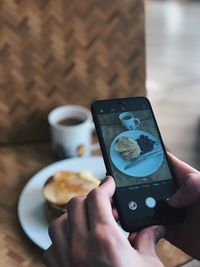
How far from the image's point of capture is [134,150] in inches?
21.4

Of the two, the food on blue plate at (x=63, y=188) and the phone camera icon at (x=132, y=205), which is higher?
the phone camera icon at (x=132, y=205)

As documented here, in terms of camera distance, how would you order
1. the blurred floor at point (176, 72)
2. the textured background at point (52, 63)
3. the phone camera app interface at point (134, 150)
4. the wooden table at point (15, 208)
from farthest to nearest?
the blurred floor at point (176, 72)
the textured background at point (52, 63)
the wooden table at point (15, 208)
the phone camera app interface at point (134, 150)

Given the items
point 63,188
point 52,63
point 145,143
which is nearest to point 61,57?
point 52,63

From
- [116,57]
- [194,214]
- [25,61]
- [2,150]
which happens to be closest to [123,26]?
[116,57]

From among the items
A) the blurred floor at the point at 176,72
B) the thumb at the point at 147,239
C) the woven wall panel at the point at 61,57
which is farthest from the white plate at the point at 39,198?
the blurred floor at the point at 176,72

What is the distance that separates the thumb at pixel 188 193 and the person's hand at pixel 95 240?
5 cm

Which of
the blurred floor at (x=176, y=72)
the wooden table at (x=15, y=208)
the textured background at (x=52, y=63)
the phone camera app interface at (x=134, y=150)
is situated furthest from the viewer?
the blurred floor at (x=176, y=72)

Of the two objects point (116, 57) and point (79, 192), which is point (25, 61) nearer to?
point (116, 57)

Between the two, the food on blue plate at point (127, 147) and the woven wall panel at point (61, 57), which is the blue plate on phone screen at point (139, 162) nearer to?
the food on blue plate at point (127, 147)

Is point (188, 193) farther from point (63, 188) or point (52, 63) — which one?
point (52, 63)

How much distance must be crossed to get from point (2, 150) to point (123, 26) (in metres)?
0.31

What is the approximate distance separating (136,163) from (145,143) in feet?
0.09

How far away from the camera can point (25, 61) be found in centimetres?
87

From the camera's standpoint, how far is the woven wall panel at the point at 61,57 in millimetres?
849
